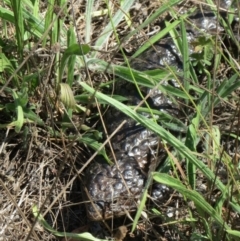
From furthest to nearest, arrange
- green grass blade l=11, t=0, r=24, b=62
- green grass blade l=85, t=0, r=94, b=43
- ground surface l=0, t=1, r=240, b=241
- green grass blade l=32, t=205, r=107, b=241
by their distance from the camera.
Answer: green grass blade l=85, t=0, r=94, b=43 → ground surface l=0, t=1, r=240, b=241 → green grass blade l=11, t=0, r=24, b=62 → green grass blade l=32, t=205, r=107, b=241

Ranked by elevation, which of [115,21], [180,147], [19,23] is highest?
[19,23]

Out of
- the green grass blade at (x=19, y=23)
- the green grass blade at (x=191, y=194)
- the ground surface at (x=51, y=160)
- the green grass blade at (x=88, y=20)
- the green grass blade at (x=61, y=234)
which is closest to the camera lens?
the green grass blade at (x=191, y=194)

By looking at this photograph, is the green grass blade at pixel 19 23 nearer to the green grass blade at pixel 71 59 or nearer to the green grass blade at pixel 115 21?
the green grass blade at pixel 71 59

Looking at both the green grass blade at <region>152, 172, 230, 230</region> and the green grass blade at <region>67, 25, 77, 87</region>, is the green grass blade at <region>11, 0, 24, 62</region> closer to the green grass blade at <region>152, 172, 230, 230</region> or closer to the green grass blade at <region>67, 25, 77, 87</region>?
the green grass blade at <region>67, 25, 77, 87</region>

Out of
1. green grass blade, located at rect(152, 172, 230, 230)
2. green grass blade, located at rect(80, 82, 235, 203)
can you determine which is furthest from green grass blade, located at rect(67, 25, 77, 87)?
green grass blade, located at rect(152, 172, 230, 230)

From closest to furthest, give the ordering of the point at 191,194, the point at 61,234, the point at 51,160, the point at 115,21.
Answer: the point at 191,194 → the point at 61,234 → the point at 51,160 → the point at 115,21

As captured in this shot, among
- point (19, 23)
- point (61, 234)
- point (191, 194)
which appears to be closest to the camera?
point (191, 194)

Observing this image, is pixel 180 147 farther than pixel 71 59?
No

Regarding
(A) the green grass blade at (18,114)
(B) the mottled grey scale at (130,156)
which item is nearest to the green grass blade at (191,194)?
(B) the mottled grey scale at (130,156)

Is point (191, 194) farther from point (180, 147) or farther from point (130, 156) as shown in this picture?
point (130, 156)

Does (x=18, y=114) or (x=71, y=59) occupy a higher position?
(x=71, y=59)

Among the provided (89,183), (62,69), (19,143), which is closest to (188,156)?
(89,183)

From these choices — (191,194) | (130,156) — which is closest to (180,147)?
(191,194)
